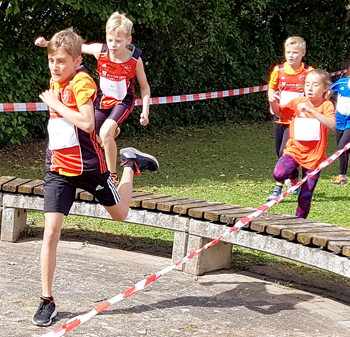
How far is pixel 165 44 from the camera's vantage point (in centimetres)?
1597

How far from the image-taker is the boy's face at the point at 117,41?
20.1 ft

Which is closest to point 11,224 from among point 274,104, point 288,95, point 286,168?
point 286,168

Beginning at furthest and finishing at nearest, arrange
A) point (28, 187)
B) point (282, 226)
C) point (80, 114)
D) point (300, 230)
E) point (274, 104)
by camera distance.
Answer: point (274, 104), point (28, 187), point (282, 226), point (300, 230), point (80, 114)

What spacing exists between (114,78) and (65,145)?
7.74ft

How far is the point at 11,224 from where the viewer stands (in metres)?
6.18

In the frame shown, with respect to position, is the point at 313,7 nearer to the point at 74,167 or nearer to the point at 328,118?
the point at 328,118

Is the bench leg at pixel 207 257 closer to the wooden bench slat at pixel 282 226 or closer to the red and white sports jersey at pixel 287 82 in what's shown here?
the wooden bench slat at pixel 282 226

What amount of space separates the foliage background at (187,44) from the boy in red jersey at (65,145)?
23.6ft

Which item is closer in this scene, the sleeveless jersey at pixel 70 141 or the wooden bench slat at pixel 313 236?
the sleeveless jersey at pixel 70 141

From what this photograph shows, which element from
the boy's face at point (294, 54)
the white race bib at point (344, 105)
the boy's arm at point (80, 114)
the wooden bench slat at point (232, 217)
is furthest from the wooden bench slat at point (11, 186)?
the white race bib at point (344, 105)

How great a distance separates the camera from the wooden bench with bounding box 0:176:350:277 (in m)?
4.69

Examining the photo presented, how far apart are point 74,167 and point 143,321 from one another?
1118mm

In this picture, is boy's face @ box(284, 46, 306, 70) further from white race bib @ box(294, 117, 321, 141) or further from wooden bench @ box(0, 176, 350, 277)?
wooden bench @ box(0, 176, 350, 277)

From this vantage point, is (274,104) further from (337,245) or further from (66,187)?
(66,187)
